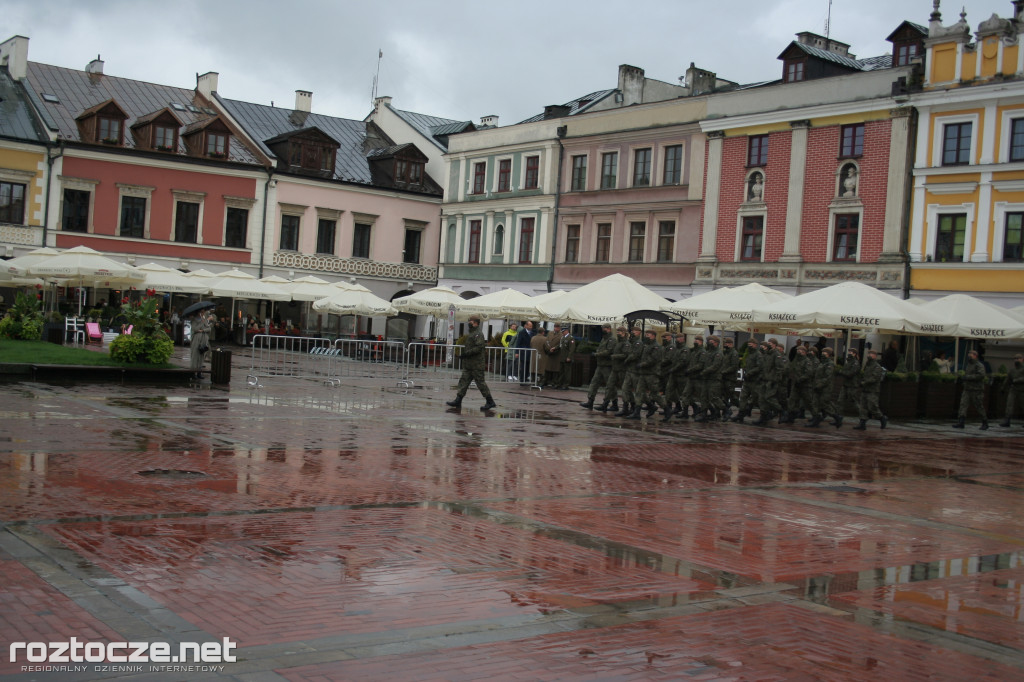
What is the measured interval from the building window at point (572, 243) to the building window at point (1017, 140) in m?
18.1

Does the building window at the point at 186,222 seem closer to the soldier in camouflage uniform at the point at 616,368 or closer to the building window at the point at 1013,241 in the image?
the soldier in camouflage uniform at the point at 616,368

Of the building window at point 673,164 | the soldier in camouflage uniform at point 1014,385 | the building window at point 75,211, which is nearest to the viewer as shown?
the soldier in camouflage uniform at point 1014,385

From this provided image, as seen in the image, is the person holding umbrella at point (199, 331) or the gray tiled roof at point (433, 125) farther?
the gray tiled roof at point (433, 125)

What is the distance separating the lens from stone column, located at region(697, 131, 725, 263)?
126 ft

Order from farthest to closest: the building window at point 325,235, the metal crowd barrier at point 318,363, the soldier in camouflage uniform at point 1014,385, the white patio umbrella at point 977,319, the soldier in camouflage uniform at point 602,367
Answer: the building window at point 325,235 → the metal crowd barrier at point 318,363 → the white patio umbrella at point 977,319 → the soldier in camouflage uniform at point 1014,385 → the soldier in camouflage uniform at point 602,367

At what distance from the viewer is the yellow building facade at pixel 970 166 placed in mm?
31016

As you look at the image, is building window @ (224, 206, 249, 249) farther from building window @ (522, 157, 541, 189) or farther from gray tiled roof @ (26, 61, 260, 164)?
building window @ (522, 157, 541, 189)

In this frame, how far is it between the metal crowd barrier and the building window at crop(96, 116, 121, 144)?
1887cm

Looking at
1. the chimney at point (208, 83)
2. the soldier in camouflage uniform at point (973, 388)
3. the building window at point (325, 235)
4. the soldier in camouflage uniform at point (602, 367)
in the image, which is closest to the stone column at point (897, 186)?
the soldier in camouflage uniform at point (973, 388)

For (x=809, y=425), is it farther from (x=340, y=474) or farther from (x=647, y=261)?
(x=647, y=261)

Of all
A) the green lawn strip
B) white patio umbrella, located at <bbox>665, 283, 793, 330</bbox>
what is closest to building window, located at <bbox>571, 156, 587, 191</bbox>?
white patio umbrella, located at <bbox>665, 283, 793, 330</bbox>

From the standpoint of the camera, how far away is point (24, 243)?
41094 mm

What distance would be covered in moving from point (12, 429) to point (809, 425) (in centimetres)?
1543

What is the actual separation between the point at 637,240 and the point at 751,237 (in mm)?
5546
